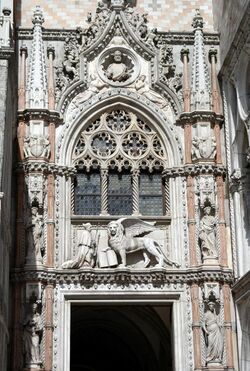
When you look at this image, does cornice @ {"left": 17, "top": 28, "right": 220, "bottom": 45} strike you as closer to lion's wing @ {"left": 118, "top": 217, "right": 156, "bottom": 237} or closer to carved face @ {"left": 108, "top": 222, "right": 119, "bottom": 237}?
lion's wing @ {"left": 118, "top": 217, "right": 156, "bottom": 237}

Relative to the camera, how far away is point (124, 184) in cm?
1970

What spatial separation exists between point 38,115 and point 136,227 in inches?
Answer: 134

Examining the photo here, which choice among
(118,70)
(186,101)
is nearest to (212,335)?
(186,101)

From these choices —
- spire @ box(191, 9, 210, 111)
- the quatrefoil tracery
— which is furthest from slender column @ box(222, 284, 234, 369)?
spire @ box(191, 9, 210, 111)

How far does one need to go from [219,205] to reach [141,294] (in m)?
2.71

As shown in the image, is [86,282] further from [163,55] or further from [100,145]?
[163,55]

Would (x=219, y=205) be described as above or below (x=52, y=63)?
below

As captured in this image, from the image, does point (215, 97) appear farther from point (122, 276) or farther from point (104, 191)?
point (122, 276)

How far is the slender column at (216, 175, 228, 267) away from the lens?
1866 cm

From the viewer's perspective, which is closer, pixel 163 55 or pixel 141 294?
pixel 141 294

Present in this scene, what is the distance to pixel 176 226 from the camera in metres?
19.1

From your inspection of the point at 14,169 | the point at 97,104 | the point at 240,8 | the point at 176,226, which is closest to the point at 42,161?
the point at 14,169

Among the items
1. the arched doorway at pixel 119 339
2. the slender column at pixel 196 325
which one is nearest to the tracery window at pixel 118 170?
the slender column at pixel 196 325

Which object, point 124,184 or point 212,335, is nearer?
point 212,335
